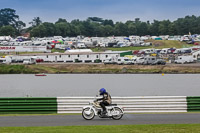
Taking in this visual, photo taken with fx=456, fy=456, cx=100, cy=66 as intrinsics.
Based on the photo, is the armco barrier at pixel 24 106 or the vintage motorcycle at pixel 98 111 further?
the armco barrier at pixel 24 106


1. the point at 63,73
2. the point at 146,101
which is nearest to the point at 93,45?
the point at 63,73

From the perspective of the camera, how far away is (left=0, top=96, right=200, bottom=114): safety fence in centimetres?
2636

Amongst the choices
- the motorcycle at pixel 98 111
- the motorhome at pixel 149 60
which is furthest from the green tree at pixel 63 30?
the motorcycle at pixel 98 111

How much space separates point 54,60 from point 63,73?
13550 mm

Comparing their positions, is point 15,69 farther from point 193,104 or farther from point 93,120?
point 93,120

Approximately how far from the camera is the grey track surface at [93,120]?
21891 millimetres

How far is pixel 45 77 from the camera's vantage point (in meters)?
89.1

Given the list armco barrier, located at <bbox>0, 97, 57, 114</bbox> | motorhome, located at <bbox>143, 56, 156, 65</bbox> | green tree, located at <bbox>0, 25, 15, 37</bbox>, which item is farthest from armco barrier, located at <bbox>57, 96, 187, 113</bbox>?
green tree, located at <bbox>0, 25, 15, 37</bbox>

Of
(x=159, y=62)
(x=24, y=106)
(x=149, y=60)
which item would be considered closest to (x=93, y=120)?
(x=24, y=106)

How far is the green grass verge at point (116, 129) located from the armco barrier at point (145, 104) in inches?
231

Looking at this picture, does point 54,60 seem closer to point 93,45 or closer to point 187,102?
point 93,45

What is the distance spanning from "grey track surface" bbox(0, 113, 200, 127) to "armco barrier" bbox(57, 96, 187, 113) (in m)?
1.21

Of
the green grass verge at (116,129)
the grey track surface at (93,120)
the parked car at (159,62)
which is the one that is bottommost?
the grey track surface at (93,120)

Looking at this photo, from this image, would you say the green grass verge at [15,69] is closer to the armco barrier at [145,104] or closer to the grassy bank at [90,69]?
the grassy bank at [90,69]
